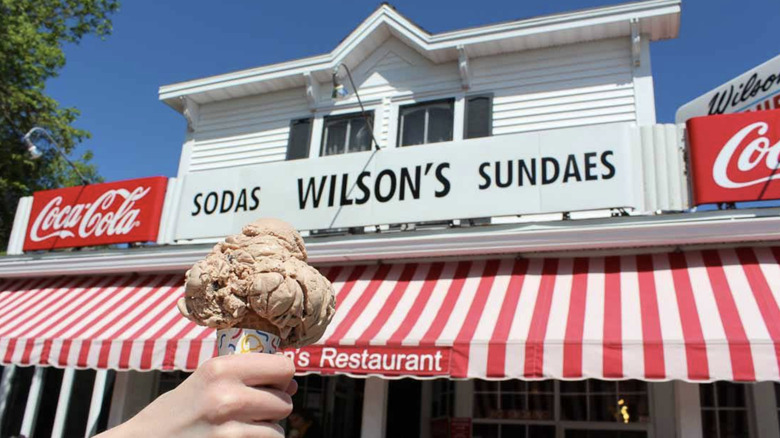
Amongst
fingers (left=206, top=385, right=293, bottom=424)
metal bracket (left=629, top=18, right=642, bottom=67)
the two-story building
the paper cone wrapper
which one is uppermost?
metal bracket (left=629, top=18, right=642, bottom=67)

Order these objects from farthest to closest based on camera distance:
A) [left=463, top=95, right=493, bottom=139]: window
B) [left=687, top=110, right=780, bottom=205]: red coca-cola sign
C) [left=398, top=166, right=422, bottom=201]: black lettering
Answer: [left=463, top=95, right=493, bottom=139]: window → [left=398, top=166, right=422, bottom=201]: black lettering → [left=687, top=110, right=780, bottom=205]: red coca-cola sign

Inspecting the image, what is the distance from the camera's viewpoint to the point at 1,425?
979cm

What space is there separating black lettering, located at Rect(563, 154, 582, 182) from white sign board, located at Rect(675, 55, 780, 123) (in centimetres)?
351

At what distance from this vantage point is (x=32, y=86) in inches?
805

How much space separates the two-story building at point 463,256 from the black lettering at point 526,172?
0.02 metres

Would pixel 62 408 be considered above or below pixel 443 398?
below

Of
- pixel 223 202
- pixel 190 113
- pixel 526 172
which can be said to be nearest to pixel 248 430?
pixel 526 172

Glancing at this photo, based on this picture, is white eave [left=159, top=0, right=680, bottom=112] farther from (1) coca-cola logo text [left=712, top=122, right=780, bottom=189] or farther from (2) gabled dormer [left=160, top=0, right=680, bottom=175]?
(1) coca-cola logo text [left=712, top=122, right=780, bottom=189]

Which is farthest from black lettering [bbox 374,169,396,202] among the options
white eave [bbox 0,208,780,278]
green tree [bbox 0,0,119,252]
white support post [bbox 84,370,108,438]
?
green tree [bbox 0,0,119,252]

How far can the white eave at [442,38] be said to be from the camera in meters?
8.80

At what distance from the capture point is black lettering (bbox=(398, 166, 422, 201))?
7.57 metres

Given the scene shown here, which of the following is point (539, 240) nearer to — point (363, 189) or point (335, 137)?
point (363, 189)

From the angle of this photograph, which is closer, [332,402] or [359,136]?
[332,402]

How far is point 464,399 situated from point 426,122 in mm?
4388
